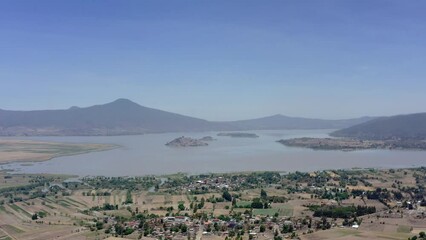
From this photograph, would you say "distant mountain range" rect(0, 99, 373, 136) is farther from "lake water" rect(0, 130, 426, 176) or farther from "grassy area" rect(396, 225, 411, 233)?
"grassy area" rect(396, 225, 411, 233)

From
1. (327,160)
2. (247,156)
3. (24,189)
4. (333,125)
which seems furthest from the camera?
(333,125)

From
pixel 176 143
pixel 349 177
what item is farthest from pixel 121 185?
pixel 176 143

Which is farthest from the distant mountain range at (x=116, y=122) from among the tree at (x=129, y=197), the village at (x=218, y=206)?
the tree at (x=129, y=197)

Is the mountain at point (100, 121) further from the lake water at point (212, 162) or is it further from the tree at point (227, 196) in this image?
the tree at point (227, 196)

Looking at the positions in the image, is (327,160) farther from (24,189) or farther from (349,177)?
(24,189)

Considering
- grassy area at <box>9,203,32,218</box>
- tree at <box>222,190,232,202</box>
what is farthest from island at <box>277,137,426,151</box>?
grassy area at <box>9,203,32,218</box>

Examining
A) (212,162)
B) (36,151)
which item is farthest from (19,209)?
(36,151)
